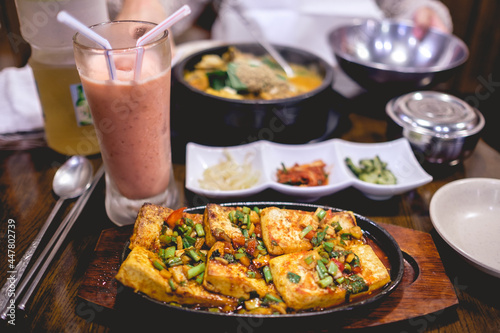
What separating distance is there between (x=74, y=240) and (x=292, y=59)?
203 cm

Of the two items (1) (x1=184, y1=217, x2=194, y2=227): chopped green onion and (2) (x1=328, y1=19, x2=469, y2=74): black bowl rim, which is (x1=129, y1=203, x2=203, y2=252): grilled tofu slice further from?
(2) (x1=328, y1=19, x2=469, y2=74): black bowl rim

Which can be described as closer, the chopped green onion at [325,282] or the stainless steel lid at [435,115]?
the chopped green onion at [325,282]

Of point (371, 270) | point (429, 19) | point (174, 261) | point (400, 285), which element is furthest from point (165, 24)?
point (429, 19)

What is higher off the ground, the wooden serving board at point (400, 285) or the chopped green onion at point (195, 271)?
the chopped green onion at point (195, 271)

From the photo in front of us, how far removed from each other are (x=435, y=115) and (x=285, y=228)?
136 centimetres

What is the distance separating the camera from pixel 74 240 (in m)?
1.64

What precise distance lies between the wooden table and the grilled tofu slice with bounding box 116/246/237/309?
0.11 meters

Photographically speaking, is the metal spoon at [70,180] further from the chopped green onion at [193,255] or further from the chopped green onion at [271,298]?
the chopped green onion at [271,298]

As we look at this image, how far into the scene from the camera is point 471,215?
181 cm

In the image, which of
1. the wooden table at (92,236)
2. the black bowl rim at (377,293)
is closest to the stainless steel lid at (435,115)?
the wooden table at (92,236)

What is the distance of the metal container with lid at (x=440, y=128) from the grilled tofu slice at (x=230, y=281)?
140cm

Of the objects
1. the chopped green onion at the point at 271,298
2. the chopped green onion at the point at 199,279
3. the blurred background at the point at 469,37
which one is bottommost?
the blurred background at the point at 469,37

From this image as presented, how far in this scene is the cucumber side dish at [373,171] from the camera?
198cm

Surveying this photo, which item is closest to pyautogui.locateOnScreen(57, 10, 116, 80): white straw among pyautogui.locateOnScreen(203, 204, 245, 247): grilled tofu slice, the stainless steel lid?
pyautogui.locateOnScreen(203, 204, 245, 247): grilled tofu slice
